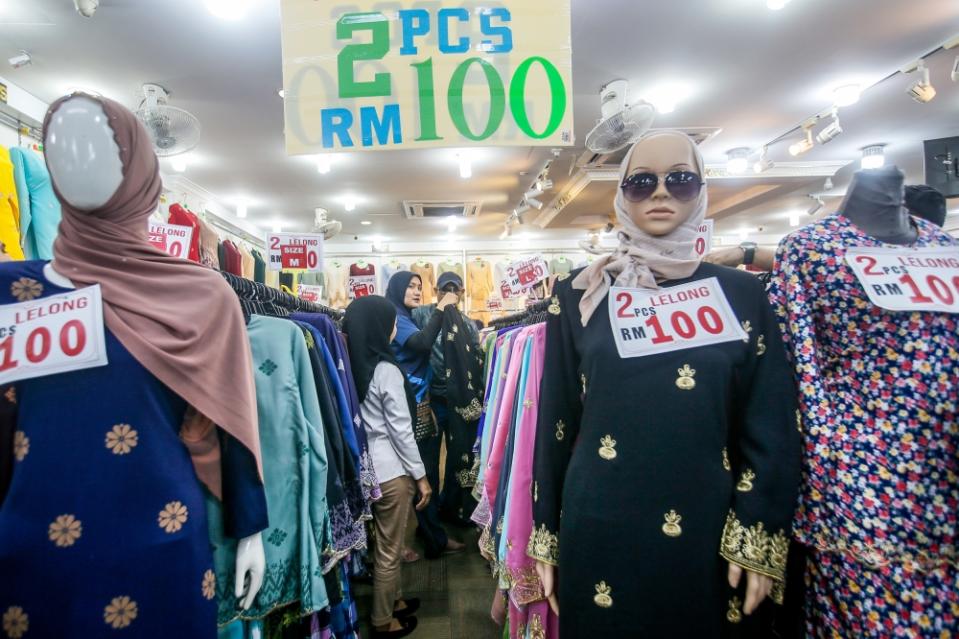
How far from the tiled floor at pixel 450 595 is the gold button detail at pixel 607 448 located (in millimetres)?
1678

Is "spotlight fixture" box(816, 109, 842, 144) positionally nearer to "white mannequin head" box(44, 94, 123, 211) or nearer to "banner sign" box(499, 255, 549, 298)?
"banner sign" box(499, 255, 549, 298)

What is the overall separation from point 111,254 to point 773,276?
5.31 feet

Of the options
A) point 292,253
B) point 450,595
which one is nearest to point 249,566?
point 450,595

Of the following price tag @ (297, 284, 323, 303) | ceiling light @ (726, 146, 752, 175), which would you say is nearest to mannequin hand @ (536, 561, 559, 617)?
price tag @ (297, 284, 323, 303)

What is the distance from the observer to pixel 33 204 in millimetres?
2273

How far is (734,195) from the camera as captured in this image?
6.94 metres

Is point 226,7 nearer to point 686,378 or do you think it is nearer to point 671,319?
point 671,319

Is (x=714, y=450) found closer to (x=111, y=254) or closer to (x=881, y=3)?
(x=111, y=254)

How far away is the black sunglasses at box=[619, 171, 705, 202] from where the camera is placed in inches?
42.7

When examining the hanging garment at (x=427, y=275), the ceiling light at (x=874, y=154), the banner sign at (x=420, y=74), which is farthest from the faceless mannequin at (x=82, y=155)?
the hanging garment at (x=427, y=275)

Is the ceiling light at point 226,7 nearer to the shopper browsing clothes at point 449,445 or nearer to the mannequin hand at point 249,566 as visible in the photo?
the shopper browsing clothes at point 449,445

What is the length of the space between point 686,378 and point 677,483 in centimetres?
23

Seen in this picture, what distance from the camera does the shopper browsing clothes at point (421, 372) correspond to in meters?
2.67

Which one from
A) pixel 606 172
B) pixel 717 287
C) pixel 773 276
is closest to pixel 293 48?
pixel 717 287
